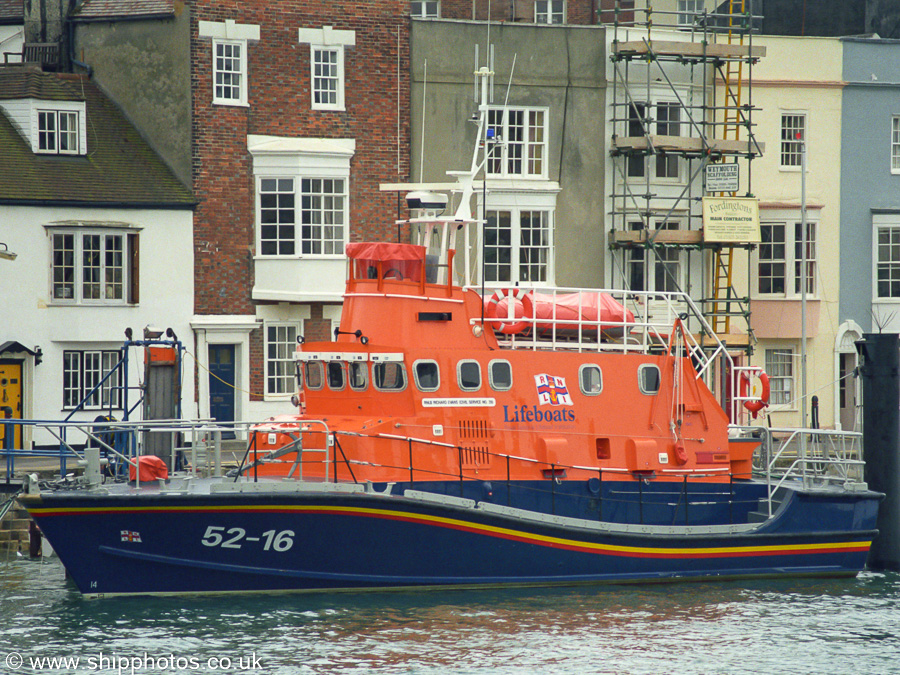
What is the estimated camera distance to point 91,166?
25.6 m

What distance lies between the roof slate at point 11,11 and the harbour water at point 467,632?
20323 mm

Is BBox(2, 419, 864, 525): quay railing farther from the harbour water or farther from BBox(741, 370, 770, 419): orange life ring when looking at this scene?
the harbour water

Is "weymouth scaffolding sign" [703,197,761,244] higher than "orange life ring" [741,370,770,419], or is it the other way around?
"weymouth scaffolding sign" [703,197,761,244]

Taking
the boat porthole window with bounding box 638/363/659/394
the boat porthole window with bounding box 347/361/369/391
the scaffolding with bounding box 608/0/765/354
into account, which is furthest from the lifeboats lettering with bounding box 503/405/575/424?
the scaffolding with bounding box 608/0/765/354

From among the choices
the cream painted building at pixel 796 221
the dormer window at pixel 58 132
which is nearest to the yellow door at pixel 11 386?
the dormer window at pixel 58 132

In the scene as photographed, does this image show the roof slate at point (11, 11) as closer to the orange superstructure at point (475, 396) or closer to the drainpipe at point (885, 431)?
the orange superstructure at point (475, 396)

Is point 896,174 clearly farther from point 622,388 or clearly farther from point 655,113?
point 622,388

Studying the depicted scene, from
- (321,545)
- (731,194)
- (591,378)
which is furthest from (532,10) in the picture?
(321,545)

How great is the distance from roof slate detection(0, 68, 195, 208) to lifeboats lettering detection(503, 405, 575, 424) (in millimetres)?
12215

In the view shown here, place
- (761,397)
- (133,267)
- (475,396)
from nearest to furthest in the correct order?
1. (475,396)
2. (761,397)
3. (133,267)

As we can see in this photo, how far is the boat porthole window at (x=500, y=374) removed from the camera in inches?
631

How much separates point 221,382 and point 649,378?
40.9ft

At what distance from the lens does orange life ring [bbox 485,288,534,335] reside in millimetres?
16219

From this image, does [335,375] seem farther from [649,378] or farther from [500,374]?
[649,378]
